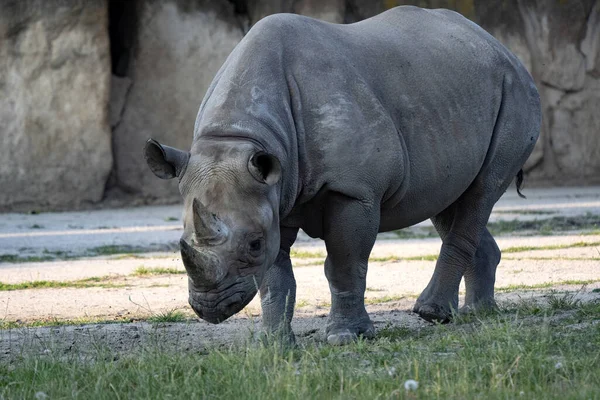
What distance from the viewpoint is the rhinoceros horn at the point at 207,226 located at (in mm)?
5055

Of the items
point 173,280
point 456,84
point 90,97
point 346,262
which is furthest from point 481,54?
point 90,97

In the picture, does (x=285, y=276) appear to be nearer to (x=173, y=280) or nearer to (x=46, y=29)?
(x=173, y=280)

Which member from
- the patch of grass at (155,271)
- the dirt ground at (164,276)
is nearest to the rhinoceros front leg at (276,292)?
the dirt ground at (164,276)

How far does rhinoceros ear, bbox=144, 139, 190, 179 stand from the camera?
5.25m

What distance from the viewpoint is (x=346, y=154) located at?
5.73m

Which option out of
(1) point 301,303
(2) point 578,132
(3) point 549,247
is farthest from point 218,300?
(2) point 578,132

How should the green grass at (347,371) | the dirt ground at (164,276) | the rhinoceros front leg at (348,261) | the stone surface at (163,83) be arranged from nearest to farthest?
1. the green grass at (347,371)
2. the rhinoceros front leg at (348,261)
3. the dirt ground at (164,276)
4. the stone surface at (163,83)

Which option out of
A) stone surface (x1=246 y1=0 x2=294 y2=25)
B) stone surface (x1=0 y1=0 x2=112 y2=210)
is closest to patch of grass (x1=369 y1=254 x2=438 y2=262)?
stone surface (x1=0 y1=0 x2=112 y2=210)

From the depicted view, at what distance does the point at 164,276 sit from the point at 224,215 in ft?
13.2

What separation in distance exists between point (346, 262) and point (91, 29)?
10.7 metres

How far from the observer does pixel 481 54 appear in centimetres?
696

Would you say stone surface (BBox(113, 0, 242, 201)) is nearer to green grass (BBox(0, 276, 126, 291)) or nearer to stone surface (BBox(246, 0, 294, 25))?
stone surface (BBox(246, 0, 294, 25))

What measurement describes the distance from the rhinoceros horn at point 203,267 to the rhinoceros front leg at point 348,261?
2.98 feet

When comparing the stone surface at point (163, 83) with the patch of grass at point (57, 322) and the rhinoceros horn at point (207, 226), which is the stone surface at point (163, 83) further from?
Result: the rhinoceros horn at point (207, 226)
